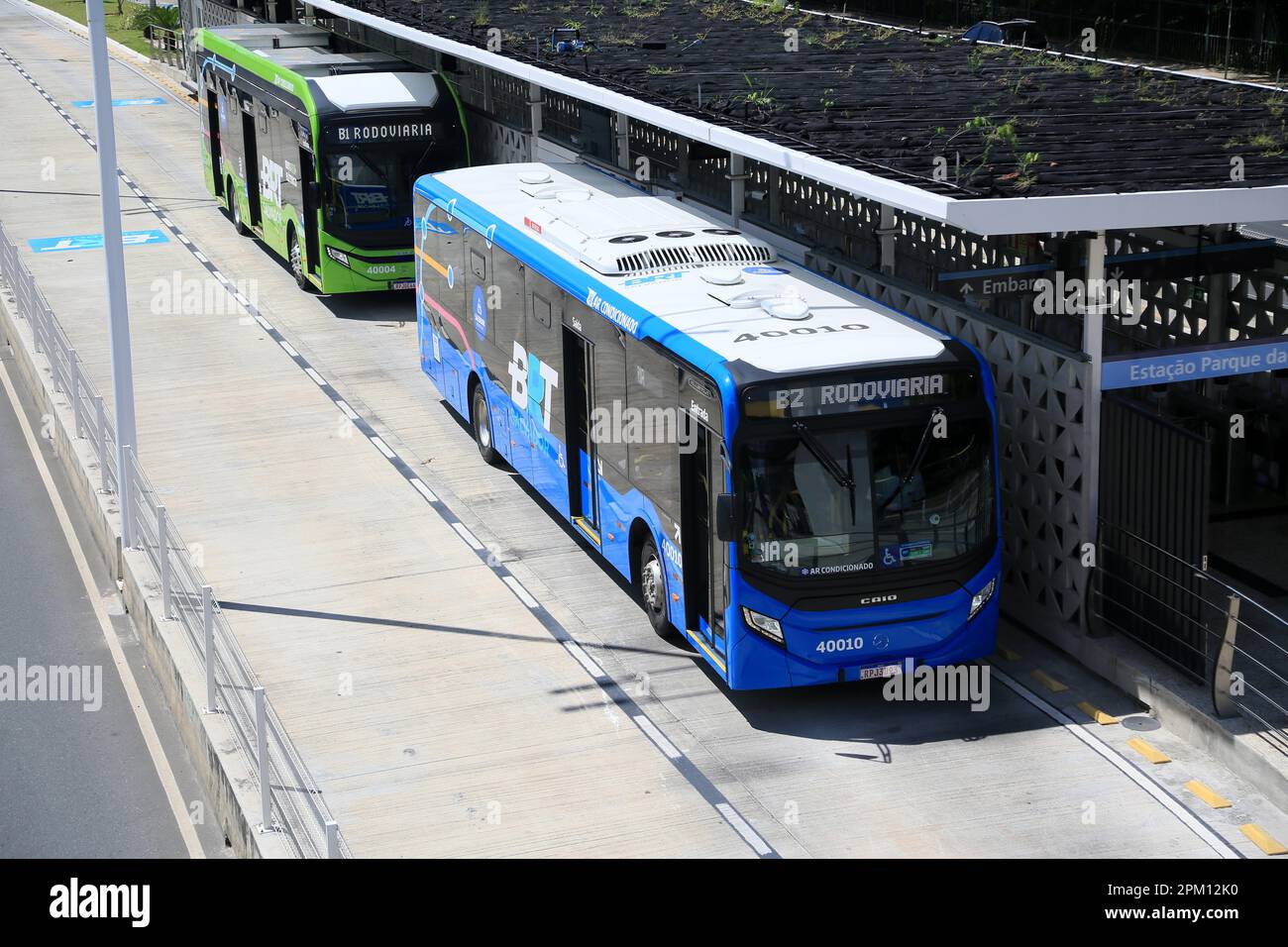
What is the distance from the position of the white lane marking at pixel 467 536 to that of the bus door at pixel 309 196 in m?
8.99

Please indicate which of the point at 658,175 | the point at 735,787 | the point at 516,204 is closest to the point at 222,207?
the point at 658,175

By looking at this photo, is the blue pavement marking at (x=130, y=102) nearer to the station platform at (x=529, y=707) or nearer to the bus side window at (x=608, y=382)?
the station platform at (x=529, y=707)

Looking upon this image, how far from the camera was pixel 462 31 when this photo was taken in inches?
959

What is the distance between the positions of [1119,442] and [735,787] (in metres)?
4.02

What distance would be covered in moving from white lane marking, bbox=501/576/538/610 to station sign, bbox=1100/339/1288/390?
516 cm

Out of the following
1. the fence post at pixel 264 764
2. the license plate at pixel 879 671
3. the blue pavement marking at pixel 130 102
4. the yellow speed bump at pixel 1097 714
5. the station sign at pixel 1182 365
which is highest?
the station sign at pixel 1182 365

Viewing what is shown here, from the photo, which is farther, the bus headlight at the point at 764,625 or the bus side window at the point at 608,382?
the bus side window at the point at 608,382

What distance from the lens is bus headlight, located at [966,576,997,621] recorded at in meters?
13.1

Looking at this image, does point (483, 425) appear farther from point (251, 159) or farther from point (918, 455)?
point (251, 159)

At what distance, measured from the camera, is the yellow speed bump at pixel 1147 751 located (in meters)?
12.5

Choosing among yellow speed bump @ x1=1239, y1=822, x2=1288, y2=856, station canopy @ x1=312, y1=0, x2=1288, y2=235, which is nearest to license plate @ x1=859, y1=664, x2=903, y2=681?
yellow speed bump @ x1=1239, y1=822, x2=1288, y2=856

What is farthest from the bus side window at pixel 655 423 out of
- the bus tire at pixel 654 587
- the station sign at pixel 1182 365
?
the station sign at pixel 1182 365

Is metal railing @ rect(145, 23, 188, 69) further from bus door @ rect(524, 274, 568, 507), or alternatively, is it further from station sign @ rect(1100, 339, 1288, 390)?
station sign @ rect(1100, 339, 1288, 390)

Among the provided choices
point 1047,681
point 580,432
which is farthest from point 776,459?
point 580,432
